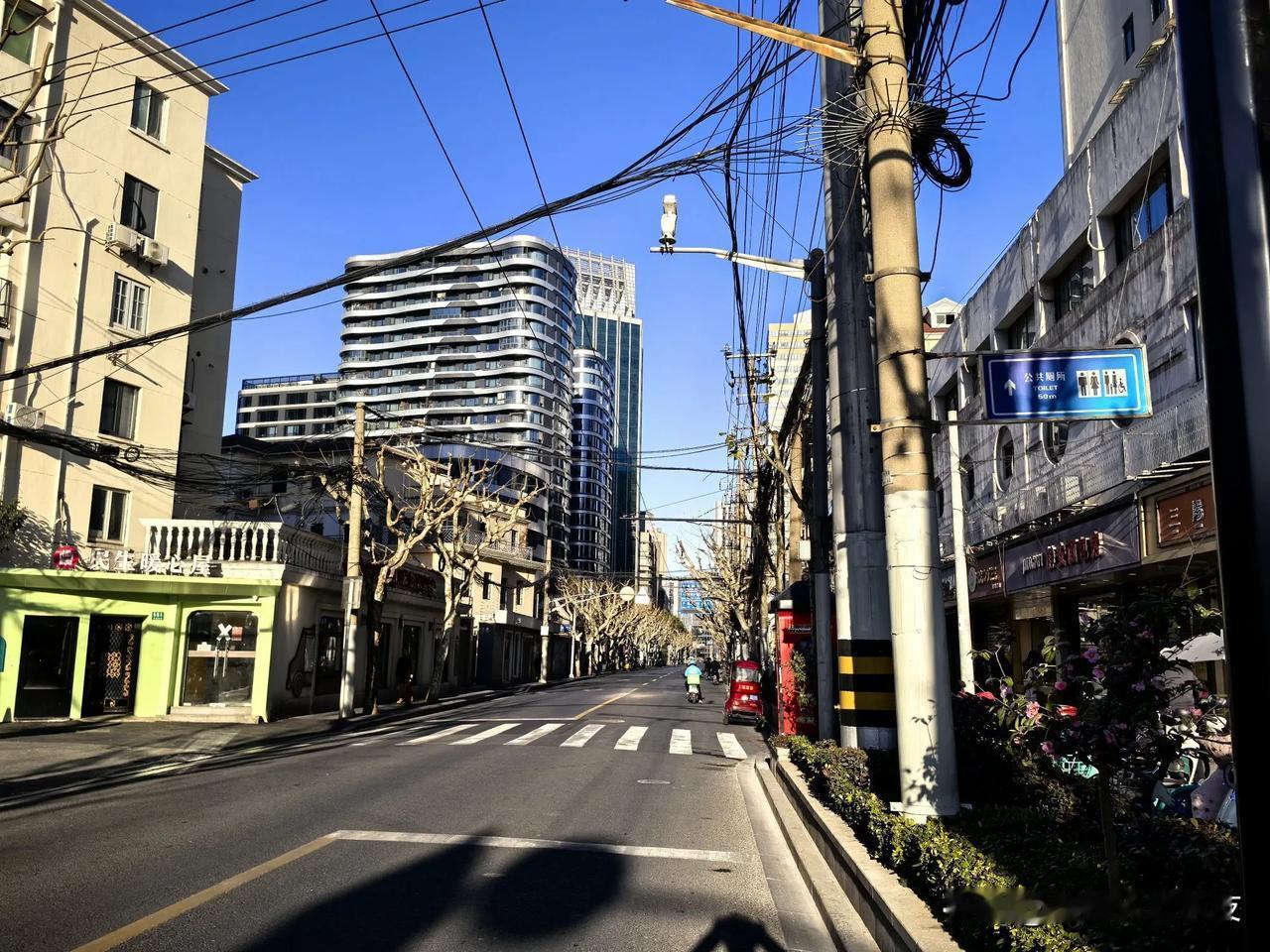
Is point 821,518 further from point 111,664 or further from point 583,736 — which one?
point 111,664

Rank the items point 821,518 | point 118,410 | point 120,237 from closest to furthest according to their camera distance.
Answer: point 821,518 < point 120,237 < point 118,410

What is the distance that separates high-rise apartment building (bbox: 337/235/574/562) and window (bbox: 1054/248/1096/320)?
10385cm

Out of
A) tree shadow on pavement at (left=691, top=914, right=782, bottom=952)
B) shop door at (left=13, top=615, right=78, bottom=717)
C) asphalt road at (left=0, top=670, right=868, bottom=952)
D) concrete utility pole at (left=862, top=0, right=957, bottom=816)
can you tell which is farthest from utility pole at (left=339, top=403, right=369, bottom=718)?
tree shadow on pavement at (left=691, top=914, right=782, bottom=952)

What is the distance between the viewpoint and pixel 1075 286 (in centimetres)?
2061

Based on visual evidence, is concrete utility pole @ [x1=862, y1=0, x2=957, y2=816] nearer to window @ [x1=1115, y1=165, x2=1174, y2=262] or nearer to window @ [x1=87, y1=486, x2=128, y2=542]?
window @ [x1=1115, y1=165, x2=1174, y2=262]

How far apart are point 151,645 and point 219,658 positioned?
1.69 m

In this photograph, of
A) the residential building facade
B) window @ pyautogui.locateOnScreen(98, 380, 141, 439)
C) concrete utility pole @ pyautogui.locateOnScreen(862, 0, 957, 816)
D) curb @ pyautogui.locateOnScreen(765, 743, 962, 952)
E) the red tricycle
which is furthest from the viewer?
window @ pyautogui.locateOnScreen(98, 380, 141, 439)

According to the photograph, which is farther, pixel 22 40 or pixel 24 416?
pixel 22 40

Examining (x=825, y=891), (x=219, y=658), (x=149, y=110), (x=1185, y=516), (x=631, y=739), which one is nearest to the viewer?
(x=825, y=891)

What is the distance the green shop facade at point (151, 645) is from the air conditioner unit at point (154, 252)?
9778 mm

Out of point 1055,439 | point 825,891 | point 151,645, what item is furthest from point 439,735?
point 825,891

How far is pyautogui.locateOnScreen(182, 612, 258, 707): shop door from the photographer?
85.6 ft

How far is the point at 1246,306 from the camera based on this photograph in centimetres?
238

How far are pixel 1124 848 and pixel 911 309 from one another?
13.9ft
